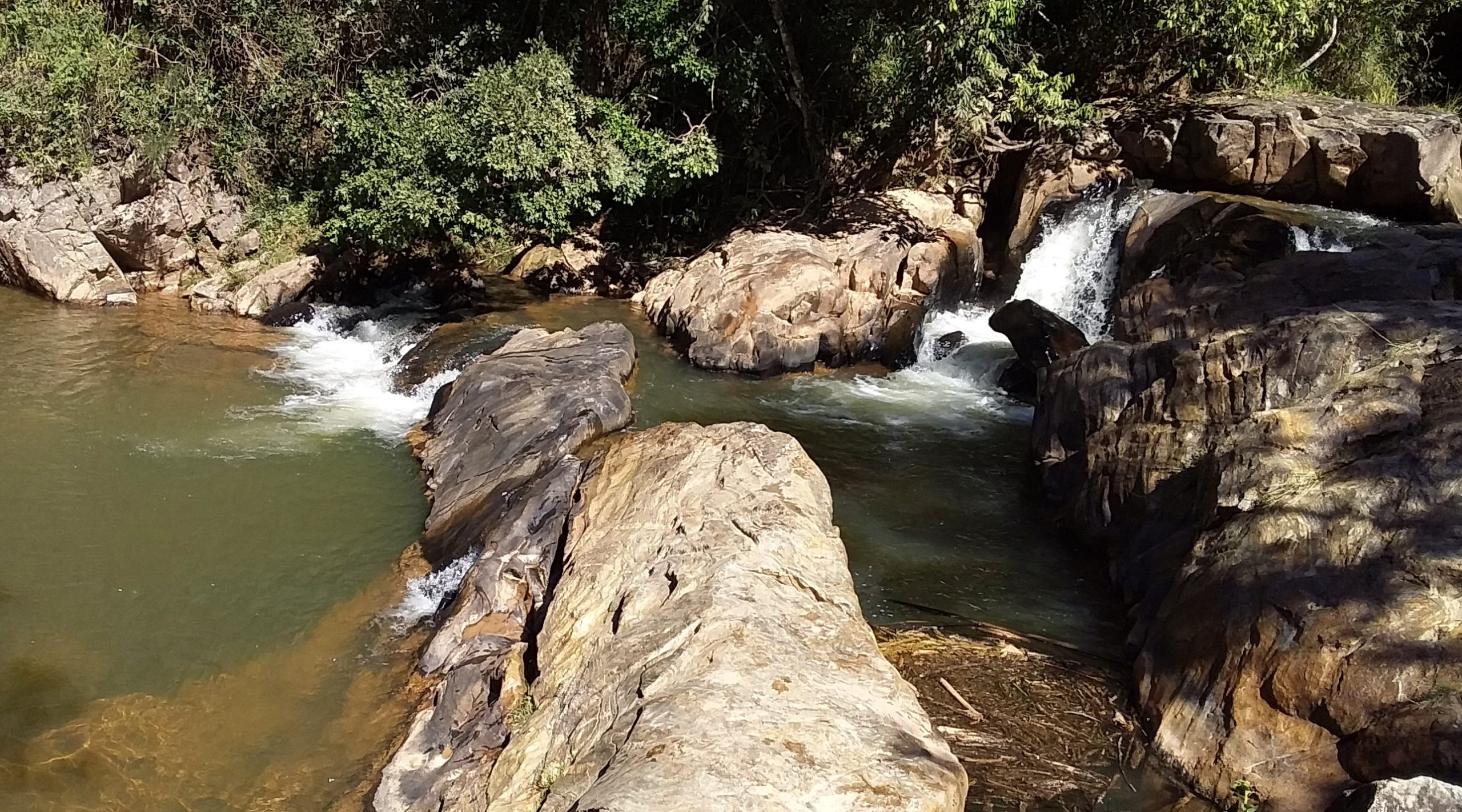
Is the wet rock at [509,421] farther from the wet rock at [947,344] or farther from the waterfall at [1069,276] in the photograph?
the waterfall at [1069,276]

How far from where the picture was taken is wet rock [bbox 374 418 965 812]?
452 centimetres

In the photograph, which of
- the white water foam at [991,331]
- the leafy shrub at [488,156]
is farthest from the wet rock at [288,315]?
the white water foam at [991,331]

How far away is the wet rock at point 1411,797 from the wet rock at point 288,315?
15404mm

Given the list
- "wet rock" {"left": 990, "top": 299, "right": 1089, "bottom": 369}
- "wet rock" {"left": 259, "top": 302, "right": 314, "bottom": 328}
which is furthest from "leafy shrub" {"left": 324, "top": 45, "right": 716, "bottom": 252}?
"wet rock" {"left": 990, "top": 299, "right": 1089, "bottom": 369}

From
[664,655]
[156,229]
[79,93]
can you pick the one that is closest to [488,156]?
[156,229]

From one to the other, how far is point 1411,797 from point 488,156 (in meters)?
13.5

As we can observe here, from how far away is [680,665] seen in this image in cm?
522

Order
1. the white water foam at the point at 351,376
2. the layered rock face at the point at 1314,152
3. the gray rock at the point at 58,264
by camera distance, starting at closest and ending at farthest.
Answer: the white water foam at the point at 351,376, the layered rock face at the point at 1314,152, the gray rock at the point at 58,264

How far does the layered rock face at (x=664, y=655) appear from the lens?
4543mm

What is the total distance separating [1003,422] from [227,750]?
892cm

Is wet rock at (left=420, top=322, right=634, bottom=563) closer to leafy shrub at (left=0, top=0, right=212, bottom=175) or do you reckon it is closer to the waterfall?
the waterfall

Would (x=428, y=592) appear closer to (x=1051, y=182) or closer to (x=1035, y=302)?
(x=1035, y=302)

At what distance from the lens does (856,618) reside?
592 centimetres

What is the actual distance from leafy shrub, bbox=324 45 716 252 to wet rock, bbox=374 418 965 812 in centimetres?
842
